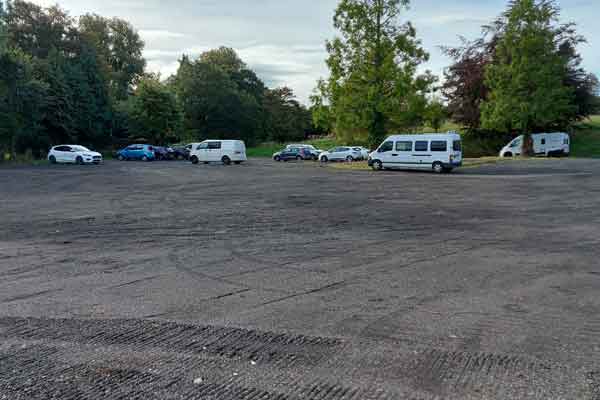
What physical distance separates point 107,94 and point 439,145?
39406mm

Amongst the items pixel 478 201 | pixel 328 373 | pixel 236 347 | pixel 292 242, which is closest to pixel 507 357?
pixel 328 373

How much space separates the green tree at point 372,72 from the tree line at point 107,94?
25919 mm

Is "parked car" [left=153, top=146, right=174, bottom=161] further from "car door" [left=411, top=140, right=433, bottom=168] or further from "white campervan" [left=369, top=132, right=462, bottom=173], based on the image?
"car door" [left=411, top=140, right=433, bottom=168]

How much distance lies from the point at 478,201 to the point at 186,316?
11.6 metres

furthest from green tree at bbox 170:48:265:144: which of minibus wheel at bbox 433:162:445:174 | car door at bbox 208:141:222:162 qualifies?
minibus wheel at bbox 433:162:445:174

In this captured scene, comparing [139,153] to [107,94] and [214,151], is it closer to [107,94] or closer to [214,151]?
[214,151]

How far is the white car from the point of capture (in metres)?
37.3

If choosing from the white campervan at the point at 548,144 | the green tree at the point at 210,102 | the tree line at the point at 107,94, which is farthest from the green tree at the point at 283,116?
the white campervan at the point at 548,144

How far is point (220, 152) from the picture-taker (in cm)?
3656

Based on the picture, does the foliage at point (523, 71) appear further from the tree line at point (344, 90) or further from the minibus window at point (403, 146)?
the minibus window at point (403, 146)

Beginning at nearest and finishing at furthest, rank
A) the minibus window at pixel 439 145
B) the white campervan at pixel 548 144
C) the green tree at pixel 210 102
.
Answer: the minibus window at pixel 439 145
the white campervan at pixel 548 144
the green tree at pixel 210 102

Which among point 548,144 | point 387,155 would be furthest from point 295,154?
point 548,144

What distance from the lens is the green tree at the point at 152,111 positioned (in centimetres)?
5059

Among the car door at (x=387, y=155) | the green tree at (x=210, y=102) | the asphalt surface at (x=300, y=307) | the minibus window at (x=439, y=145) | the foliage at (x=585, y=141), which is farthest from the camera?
the green tree at (x=210, y=102)
